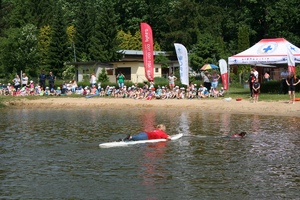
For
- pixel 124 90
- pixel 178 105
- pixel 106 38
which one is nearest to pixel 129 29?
pixel 106 38

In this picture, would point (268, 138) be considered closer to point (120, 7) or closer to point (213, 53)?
point (213, 53)

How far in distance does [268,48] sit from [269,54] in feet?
2.45

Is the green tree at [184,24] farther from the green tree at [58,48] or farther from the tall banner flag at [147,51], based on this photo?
the tall banner flag at [147,51]

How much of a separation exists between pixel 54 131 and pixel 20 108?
42.6 feet

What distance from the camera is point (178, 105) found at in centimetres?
3203

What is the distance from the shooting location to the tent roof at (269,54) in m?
33.8

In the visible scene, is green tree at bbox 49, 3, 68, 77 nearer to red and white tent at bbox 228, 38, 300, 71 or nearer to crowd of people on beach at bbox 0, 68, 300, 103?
crowd of people on beach at bbox 0, 68, 300, 103

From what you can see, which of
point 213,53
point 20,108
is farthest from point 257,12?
point 20,108

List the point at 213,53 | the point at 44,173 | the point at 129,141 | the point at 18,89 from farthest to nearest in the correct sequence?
the point at 213,53 → the point at 18,89 → the point at 129,141 → the point at 44,173

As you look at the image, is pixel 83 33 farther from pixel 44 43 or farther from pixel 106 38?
pixel 106 38

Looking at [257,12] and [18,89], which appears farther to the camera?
[257,12]

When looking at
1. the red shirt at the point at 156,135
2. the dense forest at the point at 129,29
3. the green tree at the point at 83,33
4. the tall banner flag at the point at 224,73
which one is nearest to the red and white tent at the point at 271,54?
the tall banner flag at the point at 224,73

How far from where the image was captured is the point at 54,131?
22.9 meters

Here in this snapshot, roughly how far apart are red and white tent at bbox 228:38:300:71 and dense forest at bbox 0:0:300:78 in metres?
26.2
